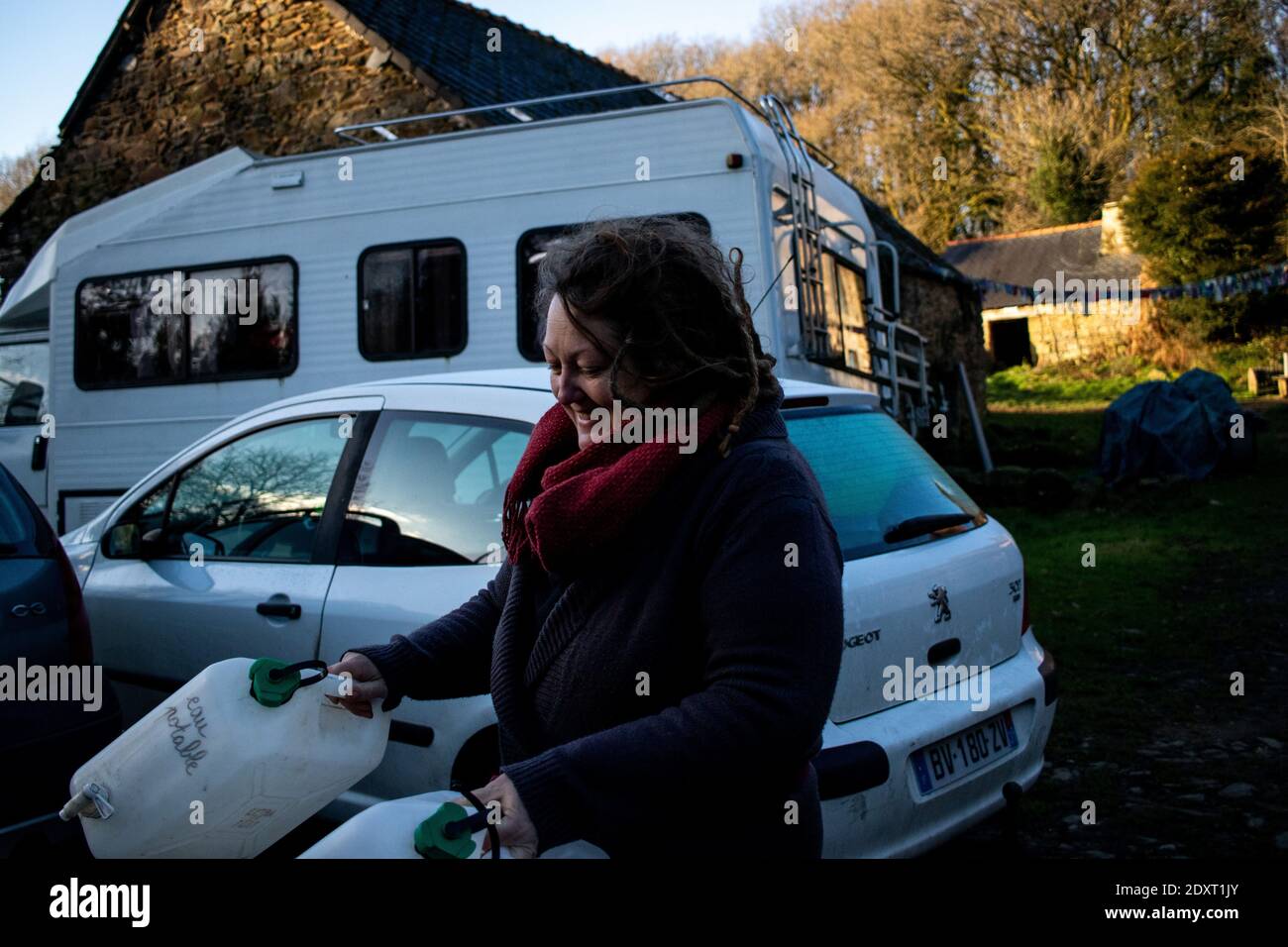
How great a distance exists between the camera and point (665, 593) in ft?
5.52

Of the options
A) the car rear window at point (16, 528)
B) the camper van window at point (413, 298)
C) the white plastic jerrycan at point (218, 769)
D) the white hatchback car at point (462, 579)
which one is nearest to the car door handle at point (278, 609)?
the white hatchback car at point (462, 579)

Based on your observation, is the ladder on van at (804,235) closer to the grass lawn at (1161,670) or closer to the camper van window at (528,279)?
the camper van window at (528,279)

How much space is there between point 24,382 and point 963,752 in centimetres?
987

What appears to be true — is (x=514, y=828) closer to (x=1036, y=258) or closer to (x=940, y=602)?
(x=940, y=602)

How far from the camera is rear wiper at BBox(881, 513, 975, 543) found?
3498 millimetres

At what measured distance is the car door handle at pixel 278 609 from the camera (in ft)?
12.4

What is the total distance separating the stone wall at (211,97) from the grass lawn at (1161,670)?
9.85 metres

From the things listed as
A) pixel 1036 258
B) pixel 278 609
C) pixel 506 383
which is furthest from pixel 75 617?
pixel 1036 258

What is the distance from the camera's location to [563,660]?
5.87ft

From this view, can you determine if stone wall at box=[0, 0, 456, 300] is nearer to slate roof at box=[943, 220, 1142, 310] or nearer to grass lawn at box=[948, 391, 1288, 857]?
grass lawn at box=[948, 391, 1288, 857]

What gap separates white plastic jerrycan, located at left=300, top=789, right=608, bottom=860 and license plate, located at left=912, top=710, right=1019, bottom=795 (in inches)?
77.2

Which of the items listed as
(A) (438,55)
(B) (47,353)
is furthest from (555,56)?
(B) (47,353)
